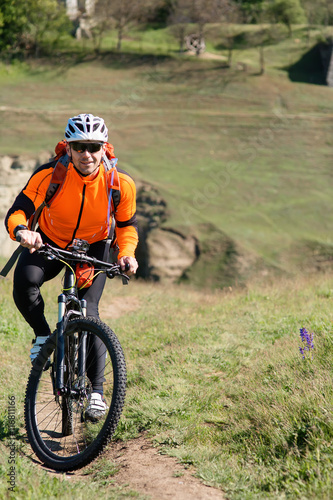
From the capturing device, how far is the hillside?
1762 centimetres

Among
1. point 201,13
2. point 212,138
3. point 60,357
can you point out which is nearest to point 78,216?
point 60,357

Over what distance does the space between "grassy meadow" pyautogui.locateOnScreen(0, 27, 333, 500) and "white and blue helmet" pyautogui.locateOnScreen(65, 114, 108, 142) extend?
2336 millimetres

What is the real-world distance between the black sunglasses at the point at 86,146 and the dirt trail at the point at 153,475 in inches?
91.7

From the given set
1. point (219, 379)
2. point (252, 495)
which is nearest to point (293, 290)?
point (219, 379)

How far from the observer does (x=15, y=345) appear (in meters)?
6.45

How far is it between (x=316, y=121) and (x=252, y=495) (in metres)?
26.7

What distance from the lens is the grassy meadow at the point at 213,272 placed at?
139 inches

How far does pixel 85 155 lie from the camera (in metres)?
3.97

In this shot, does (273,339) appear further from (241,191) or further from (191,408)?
(241,191)

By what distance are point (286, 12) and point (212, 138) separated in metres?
34.8

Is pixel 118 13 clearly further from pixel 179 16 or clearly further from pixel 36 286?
pixel 36 286

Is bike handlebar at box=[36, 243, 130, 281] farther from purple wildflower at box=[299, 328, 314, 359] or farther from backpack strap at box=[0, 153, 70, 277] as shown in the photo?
purple wildflower at box=[299, 328, 314, 359]

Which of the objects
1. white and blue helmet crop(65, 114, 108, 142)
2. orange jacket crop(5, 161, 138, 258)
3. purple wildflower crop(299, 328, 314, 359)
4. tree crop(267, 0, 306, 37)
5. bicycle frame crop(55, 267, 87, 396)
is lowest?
purple wildflower crop(299, 328, 314, 359)

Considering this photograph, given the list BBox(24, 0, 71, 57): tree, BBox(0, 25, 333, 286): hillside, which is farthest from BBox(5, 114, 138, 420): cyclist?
BBox(24, 0, 71, 57): tree
